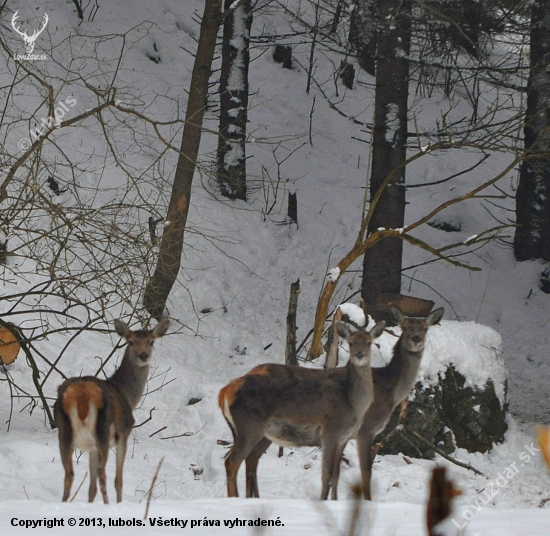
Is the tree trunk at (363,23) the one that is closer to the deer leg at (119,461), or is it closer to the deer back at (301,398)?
the deer back at (301,398)

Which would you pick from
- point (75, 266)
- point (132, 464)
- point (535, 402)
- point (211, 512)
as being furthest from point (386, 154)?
point (211, 512)

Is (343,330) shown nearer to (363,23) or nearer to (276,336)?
(276,336)

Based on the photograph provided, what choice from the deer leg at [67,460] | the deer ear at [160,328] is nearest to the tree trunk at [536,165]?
the deer ear at [160,328]

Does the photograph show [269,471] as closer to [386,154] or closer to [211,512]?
[211,512]

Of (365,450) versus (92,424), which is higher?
(92,424)

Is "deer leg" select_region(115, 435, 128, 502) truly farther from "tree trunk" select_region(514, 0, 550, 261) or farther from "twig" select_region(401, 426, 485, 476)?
"tree trunk" select_region(514, 0, 550, 261)

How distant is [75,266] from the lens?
12555 millimetres

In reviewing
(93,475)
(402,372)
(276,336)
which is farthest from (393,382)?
(276,336)

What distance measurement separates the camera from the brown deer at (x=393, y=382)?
697cm

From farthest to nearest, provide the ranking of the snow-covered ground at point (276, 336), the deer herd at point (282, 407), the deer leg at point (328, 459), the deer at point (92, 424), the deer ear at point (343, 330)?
the deer ear at point (343, 330), the deer leg at point (328, 459), the deer herd at point (282, 407), the deer at point (92, 424), the snow-covered ground at point (276, 336)

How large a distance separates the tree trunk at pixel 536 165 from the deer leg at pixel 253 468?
6.23 meters

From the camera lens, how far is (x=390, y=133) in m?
11.9

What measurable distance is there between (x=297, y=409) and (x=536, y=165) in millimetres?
7812

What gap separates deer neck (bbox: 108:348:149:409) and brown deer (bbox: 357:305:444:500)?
6.18ft
